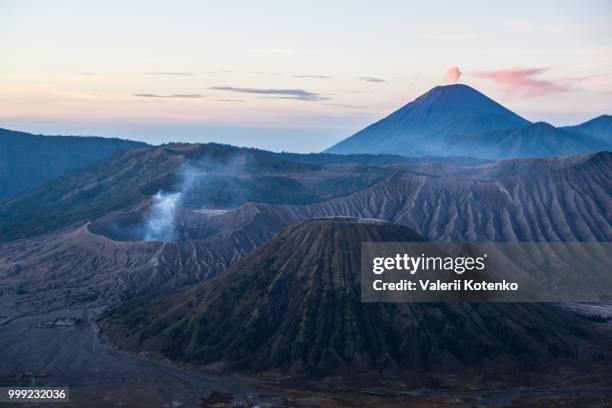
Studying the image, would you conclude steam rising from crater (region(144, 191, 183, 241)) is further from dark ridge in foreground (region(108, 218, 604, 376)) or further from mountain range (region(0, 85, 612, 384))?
dark ridge in foreground (region(108, 218, 604, 376))

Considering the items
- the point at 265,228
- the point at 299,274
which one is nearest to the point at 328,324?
the point at 299,274

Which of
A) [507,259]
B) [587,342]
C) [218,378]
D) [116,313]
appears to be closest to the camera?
[218,378]

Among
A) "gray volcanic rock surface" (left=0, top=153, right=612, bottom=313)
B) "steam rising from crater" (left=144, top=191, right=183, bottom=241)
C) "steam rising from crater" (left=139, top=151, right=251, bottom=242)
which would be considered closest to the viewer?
"gray volcanic rock surface" (left=0, top=153, right=612, bottom=313)

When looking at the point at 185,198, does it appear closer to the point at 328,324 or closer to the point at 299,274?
the point at 299,274

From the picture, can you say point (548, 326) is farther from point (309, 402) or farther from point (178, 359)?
point (178, 359)

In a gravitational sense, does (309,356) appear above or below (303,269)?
below

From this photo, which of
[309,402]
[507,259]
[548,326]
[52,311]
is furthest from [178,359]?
[507,259]

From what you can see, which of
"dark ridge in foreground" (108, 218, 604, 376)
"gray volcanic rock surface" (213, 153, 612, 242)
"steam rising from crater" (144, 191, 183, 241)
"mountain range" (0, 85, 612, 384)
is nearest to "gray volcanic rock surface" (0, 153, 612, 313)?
"gray volcanic rock surface" (213, 153, 612, 242)

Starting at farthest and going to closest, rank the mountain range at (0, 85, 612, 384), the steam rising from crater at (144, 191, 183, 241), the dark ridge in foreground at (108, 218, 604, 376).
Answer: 1. the steam rising from crater at (144, 191, 183, 241)
2. the mountain range at (0, 85, 612, 384)
3. the dark ridge in foreground at (108, 218, 604, 376)
